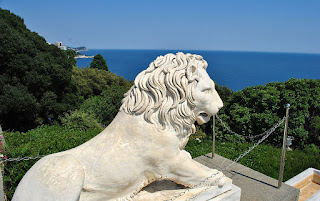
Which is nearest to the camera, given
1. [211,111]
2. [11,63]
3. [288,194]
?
[211,111]

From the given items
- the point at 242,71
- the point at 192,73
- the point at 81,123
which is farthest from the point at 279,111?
the point at 242,71

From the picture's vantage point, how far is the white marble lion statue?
2.37m

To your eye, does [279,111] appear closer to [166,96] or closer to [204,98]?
[204,98]

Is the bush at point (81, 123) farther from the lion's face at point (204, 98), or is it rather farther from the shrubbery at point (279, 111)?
the lion's face at point (204, 98)

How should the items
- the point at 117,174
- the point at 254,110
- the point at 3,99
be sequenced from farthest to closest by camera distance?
1. the point at 3,99
2. the point at 254,110
3. the point at 117,174

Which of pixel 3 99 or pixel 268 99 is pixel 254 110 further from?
pixel 3 99

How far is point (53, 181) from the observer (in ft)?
7.23

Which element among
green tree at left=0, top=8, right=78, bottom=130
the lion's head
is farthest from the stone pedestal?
green tree at left=0, top=8, right=78, bottom=130

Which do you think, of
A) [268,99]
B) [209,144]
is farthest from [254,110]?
[209,144]

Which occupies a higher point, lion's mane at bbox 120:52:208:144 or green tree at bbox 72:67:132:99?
lion's mane at bbox 120:52:208:144

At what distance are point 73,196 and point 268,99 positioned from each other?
821cm

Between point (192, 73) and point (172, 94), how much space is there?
351mm

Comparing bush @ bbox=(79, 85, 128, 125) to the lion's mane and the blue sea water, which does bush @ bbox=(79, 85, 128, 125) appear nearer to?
the blue sea water

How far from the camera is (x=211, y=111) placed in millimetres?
2846
